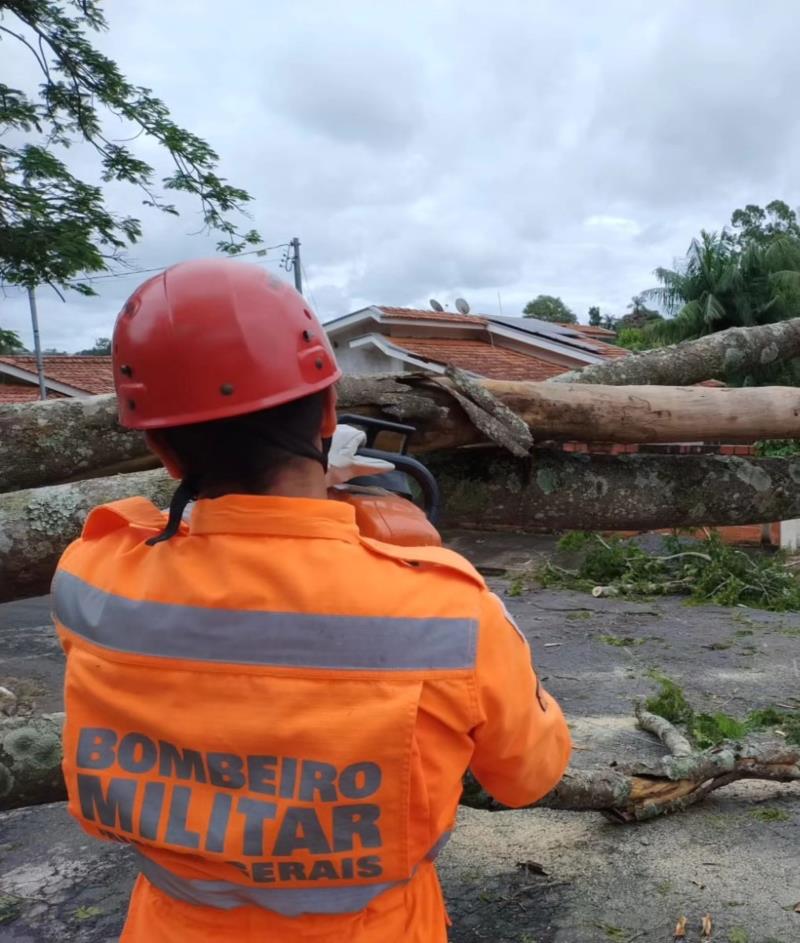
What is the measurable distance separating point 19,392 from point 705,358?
18884mm

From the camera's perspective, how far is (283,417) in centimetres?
130

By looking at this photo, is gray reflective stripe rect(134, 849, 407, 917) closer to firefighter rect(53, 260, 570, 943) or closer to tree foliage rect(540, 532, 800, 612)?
firefighter rect(53, 260, 570, 943)

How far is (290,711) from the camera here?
118cm

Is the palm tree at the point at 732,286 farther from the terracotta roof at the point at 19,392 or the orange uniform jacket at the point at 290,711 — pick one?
the orange uniform jacket at the point at 290,711

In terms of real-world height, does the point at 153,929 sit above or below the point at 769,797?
above

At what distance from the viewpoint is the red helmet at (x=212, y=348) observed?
1.27 meters

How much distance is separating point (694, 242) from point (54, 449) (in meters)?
20.8

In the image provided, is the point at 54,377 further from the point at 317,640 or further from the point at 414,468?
the point at 317,640

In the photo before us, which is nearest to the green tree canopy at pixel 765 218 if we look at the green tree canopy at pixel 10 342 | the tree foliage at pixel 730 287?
the tree foliage at pixel 730 287

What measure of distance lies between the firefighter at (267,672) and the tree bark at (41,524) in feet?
4.09

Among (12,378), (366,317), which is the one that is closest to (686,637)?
(366,317)

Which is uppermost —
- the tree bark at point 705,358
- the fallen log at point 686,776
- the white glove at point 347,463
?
the tree bark at point 705,358

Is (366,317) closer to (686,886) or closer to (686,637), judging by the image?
(686,637)

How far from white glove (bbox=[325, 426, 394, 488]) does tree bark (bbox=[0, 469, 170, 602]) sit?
4.09 feet
